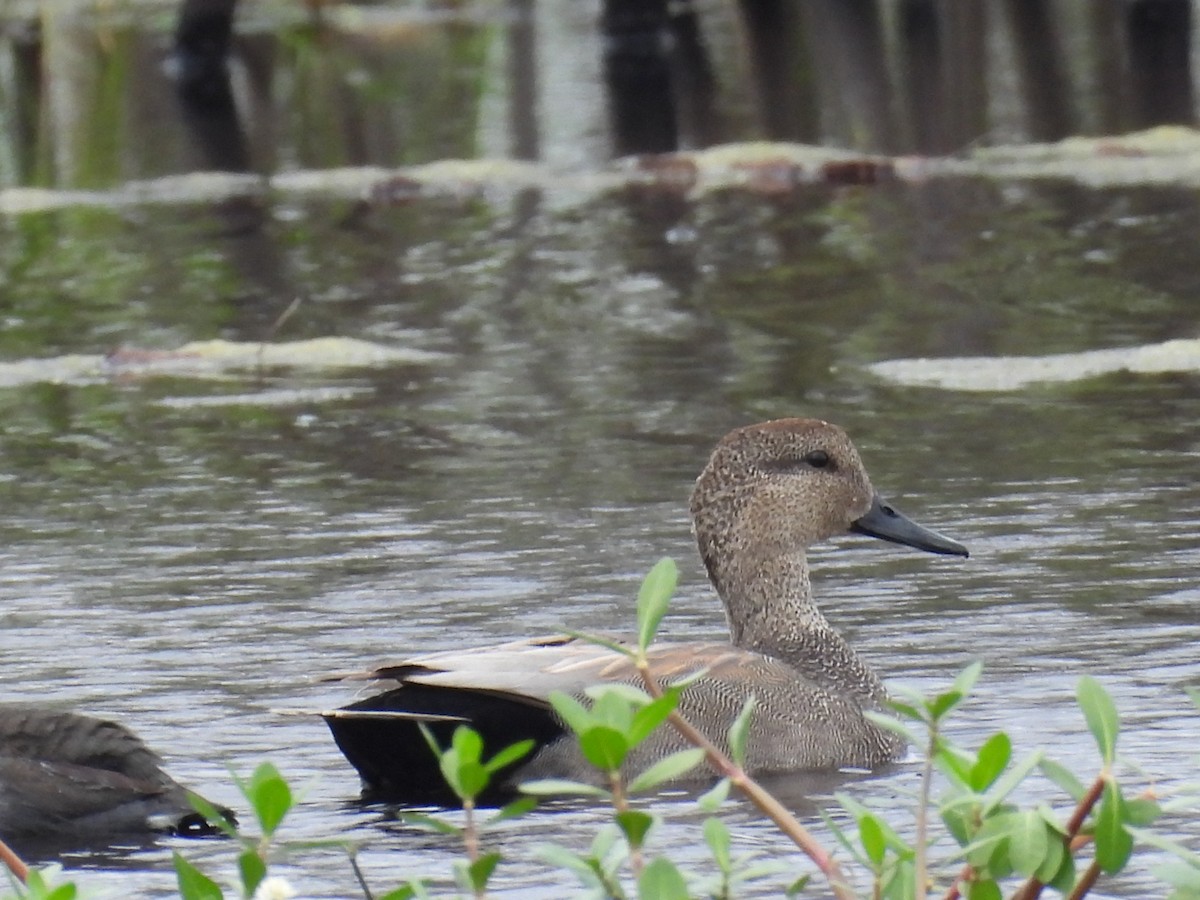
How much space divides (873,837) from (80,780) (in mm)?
2697

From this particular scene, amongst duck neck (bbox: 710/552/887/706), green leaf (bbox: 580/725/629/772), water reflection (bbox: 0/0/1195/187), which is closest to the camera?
green leaf (bbox: 580/725/629/772)

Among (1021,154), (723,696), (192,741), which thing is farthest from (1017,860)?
(1021,154)

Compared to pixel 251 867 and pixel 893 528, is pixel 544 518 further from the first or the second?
pixel 251 867

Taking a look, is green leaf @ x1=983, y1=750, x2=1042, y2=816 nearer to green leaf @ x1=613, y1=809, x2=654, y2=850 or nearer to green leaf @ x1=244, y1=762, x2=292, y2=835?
green leaf @ x1=613, y1=809, x2=654, y2=850

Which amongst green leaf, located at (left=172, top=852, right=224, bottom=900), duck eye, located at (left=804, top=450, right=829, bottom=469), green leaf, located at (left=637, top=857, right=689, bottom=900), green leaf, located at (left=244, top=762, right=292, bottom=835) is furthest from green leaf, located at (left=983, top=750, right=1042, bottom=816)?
duck eye, located at (left=804, top=450, right=829, bottom=469)

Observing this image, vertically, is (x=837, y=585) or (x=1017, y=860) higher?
(x=1017, y=860)

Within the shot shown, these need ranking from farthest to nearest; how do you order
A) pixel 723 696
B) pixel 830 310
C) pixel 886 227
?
pixel 886 227
pixel 830 310
pixel 723 696

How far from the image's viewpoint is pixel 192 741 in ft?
21.9

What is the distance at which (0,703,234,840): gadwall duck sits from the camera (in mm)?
5797

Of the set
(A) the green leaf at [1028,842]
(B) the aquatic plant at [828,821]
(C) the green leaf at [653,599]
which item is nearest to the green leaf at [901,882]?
(B) the aquatic plant at [828,821]

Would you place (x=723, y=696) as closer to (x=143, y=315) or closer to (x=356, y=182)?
(x=143, y=315)

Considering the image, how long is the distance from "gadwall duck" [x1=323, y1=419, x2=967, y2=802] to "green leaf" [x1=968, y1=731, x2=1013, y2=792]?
1.68 metres

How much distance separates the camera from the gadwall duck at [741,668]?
605 centimetres

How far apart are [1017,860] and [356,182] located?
17803 millimetres
